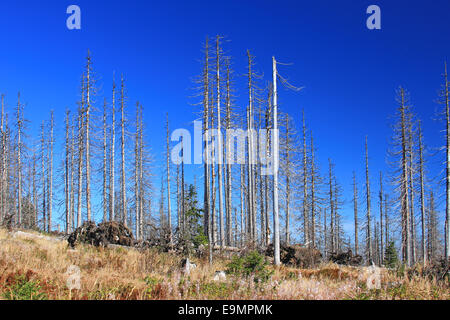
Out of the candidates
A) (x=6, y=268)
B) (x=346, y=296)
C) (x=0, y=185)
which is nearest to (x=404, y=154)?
(x=346, y=296)

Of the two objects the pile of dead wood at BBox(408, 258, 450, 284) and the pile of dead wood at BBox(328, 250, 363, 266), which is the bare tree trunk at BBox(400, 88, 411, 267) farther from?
the pile of dead wood at BBox(408, 258, 450, 284)

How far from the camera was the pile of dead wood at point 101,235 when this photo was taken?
13855mm

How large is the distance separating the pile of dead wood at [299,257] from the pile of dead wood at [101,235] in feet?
A: 27.4

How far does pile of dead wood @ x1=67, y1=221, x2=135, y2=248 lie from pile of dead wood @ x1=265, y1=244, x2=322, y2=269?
8.36 metres

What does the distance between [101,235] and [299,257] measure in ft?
33.2

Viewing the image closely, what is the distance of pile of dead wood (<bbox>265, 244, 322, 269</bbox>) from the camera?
52.5ft

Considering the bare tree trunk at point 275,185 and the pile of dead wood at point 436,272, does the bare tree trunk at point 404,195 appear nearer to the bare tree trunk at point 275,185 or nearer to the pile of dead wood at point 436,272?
the bare tree trunk at point 275,185

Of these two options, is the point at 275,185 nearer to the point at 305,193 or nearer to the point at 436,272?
the point at 436,272

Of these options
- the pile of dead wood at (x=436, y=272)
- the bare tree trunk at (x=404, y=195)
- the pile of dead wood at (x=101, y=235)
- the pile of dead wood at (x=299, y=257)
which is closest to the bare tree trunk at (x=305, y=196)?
the bare tree trunk at (x=404, y=195)

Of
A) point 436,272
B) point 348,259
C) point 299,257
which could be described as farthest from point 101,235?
point 348,259

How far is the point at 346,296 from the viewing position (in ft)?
18.7

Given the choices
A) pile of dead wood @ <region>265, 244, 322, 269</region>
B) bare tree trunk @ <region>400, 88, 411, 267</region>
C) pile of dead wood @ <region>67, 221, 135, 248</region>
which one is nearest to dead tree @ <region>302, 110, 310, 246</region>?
bare tree trunk @ <region>400, 88, 411, 267</region>
